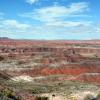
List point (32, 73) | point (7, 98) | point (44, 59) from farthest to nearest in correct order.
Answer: point (44, 59)
point (32, 73)
point (7, 98)

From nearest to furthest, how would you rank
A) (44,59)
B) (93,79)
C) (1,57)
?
(93,79) < (44,59) < (1,57)

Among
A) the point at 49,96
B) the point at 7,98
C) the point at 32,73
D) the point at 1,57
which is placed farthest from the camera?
the point at 1,57

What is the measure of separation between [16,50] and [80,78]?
7178 centimetres

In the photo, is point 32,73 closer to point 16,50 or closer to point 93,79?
point 93,79

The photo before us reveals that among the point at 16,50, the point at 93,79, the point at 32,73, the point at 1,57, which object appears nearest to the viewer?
the point at 93,79

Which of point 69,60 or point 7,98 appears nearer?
point 7,98

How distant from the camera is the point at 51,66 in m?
82.5

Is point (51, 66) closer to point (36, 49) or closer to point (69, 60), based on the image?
point (69, 60)

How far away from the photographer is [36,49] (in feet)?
461

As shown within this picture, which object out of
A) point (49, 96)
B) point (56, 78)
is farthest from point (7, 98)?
point (56, 78)

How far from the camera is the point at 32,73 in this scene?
7788cm

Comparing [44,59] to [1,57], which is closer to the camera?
[44,59]

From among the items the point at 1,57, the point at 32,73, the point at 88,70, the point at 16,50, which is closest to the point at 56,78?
the point at 32,73

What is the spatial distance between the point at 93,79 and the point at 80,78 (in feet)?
9.03
